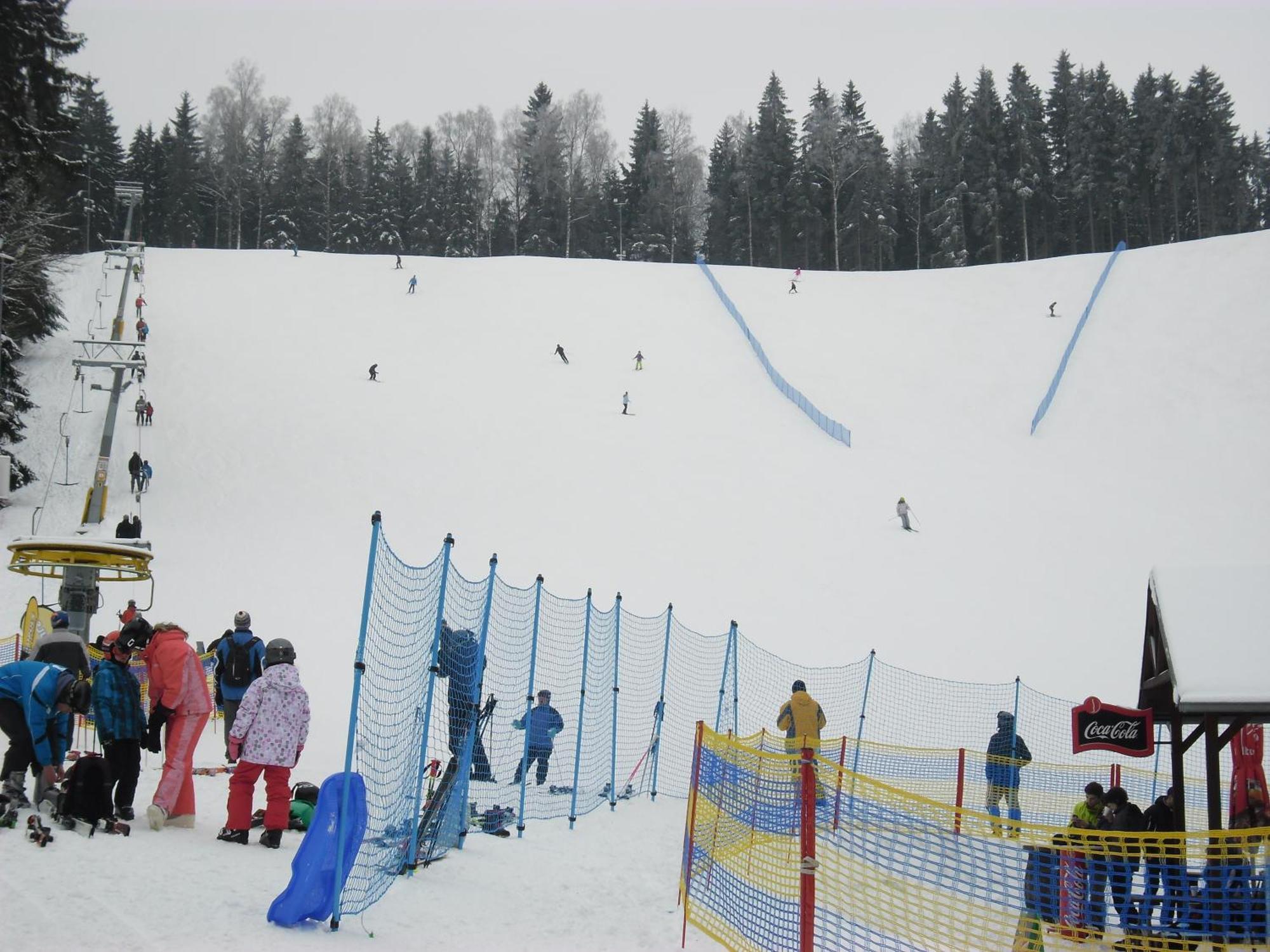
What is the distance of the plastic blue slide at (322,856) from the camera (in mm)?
5391

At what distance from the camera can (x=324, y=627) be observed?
59.3 feet

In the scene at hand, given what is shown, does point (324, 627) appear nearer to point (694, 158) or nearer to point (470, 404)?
point (470, 404)

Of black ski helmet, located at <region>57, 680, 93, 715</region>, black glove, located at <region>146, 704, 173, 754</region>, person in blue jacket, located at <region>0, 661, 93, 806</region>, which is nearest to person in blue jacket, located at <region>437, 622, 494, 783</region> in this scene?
black glove, located at <region>146, 704, 173, 754</region>

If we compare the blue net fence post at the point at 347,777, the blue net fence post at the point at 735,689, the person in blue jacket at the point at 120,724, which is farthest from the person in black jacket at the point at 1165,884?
the person in blue jacket at the point at 120,724

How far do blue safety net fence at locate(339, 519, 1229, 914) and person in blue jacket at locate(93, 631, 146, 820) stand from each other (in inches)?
58.7

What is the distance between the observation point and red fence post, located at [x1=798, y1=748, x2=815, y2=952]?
16.2 feet

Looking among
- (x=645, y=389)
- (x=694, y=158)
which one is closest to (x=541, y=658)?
(x=645, y=389)

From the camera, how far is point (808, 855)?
5.01m

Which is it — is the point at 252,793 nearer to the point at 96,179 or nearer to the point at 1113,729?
the point at 1113,729

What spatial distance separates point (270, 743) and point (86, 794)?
3.65ft

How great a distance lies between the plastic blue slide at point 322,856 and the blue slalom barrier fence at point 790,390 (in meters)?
27.5

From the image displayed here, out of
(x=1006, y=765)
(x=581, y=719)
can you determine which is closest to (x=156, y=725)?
(x=581, y=719)

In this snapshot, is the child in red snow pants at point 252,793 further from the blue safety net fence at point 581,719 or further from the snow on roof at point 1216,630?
the snow on roof at point 1216,630

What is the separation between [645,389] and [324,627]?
2002 centimetres
